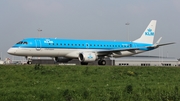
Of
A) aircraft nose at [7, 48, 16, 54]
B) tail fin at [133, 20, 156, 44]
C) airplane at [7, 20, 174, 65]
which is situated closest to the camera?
aircraft nose at [7, 48, 16, 54]

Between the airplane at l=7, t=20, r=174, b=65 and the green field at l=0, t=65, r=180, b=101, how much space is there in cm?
1377

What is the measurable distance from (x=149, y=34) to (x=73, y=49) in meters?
16.9

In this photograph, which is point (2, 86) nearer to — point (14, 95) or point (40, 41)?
point (14, 95)

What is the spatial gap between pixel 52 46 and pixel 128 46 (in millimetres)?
13306

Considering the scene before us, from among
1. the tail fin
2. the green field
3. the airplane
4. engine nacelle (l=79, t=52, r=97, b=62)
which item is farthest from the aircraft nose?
the tail fin

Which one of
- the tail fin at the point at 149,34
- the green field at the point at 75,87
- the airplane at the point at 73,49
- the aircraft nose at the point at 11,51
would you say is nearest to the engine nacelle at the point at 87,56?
the airplane at the point at 73,49

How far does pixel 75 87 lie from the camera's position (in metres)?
18.9

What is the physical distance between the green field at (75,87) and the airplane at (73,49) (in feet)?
45.2

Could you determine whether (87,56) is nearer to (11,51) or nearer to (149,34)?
(11,51)

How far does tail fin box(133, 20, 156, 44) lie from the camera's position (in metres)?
53.0

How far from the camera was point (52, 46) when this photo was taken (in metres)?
41.2

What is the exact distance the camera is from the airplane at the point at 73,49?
4022 centimetres

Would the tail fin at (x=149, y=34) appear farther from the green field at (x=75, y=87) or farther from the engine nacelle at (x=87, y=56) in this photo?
the green field at (x=75, y=87)

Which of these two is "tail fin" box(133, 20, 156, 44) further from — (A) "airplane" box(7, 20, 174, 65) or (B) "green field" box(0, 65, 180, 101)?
(B) "green field" box(0, 65, 180, 101)
